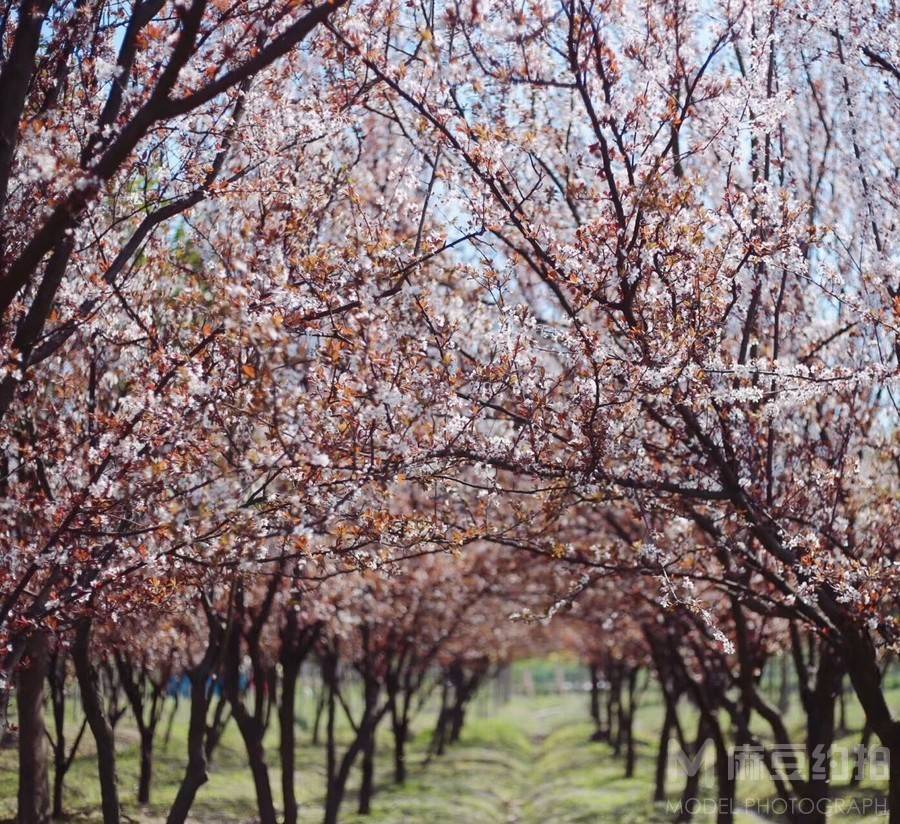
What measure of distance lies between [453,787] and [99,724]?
747 inches

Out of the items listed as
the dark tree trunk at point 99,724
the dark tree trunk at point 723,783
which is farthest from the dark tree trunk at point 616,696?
the dark tree trunk at point 99,724

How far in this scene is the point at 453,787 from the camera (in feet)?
94.0

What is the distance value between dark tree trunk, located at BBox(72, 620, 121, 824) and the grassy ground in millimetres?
6239

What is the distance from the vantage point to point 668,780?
1219 inches

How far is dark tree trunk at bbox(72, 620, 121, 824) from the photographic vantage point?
1084 cm

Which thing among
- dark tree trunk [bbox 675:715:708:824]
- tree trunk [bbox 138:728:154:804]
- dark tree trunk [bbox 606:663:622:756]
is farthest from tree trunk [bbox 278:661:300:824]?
dark tree trunk [bbox 606:663:622:756]

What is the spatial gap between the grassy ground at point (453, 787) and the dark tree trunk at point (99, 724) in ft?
20.5

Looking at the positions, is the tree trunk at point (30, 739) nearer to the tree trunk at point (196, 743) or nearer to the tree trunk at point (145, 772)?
the tree trunk at point (196, 743)

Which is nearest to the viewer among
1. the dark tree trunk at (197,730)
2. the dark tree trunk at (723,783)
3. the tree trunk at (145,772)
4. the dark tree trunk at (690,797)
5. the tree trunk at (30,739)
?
the tree trunk at (30,739)

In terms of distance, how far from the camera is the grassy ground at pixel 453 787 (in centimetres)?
2156

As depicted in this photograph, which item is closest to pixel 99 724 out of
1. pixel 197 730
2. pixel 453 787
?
pixel 197 730

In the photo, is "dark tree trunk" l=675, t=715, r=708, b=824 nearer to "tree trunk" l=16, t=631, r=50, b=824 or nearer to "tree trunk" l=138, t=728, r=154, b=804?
"tree trunk" l=138, t=728, r=154, b=804

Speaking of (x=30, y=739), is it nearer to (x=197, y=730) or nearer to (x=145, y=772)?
(x=197, y=730)

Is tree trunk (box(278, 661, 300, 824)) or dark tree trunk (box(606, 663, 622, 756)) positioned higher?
tree trunk (box(278, 661, 300, 824))
